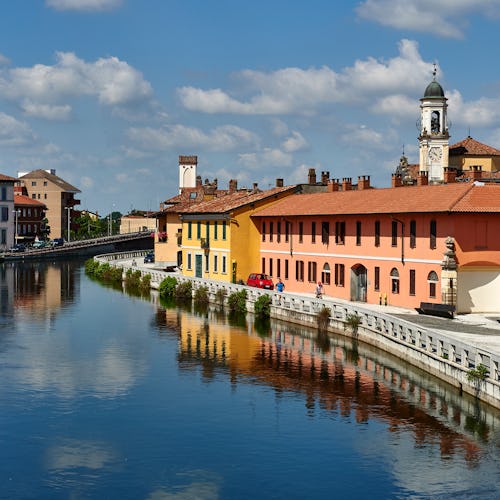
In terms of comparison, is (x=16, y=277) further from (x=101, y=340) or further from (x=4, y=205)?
(x=101, y=340)

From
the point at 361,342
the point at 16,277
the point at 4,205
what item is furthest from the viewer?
the point at 4,205

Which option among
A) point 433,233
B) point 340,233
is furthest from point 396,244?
point 340,233

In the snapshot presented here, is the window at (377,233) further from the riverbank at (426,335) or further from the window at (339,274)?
the window at (339,274)

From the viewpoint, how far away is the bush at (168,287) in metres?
75.0

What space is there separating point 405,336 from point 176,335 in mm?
14929

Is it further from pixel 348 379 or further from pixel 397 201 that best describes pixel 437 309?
pixel 348 379

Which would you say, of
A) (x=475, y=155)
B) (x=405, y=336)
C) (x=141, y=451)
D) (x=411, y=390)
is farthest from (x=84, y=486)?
(x=475, y=155)

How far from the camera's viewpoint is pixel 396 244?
182 feet

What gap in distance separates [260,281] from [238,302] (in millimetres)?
6060

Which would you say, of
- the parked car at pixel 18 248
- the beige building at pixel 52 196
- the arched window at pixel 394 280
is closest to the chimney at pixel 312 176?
the arched window at pixel 394 280

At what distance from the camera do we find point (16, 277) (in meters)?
94.9

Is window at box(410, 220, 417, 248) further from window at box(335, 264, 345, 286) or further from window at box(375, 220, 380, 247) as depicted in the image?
window at box(335, 264, 345, 286)

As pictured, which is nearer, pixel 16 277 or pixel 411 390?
pixel 411 390

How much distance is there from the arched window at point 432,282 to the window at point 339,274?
1031cm
